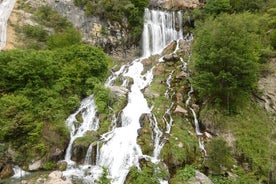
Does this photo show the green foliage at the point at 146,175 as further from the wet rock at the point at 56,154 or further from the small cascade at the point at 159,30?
the small cascade at the point at 159,30

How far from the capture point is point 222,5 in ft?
88.5

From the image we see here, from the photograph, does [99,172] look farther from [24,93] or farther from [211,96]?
[211,96]

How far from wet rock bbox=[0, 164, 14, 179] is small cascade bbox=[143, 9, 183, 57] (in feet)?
58.9

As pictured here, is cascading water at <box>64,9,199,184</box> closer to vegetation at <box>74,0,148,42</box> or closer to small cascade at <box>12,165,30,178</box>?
small cascade at <box>12,165,30,178</box>

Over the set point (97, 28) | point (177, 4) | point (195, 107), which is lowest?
point (195, 107)

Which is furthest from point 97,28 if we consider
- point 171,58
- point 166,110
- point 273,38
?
point 273,38

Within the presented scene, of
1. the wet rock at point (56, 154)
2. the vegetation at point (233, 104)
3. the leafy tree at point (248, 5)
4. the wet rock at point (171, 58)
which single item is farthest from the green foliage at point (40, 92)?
the leafy tree at point (248, 5)

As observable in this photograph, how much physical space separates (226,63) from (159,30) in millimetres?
14703

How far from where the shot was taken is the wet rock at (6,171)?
13.3 metres

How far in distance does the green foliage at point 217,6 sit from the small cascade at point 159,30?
3630mm

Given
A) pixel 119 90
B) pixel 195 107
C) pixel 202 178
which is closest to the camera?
pixel 202 178

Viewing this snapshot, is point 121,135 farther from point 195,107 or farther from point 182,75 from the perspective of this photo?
point 182,75

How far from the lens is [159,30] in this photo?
Result: 28.0 metres

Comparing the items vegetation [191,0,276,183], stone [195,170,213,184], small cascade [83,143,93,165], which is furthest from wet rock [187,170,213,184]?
small cascade [83,143,93,165]
